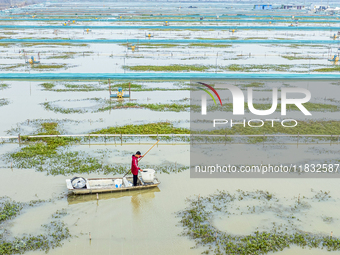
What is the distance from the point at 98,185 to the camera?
10422 millimetres

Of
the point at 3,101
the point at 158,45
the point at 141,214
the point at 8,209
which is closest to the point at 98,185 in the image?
the point at 141,214

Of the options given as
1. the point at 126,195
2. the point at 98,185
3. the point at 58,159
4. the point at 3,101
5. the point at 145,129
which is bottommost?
the point at 126,195

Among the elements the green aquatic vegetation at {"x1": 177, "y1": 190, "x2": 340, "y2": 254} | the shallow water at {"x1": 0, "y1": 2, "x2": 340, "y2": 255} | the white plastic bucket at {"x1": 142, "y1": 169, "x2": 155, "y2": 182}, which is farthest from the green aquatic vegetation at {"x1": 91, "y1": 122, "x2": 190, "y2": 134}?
the green aquatic vegetation at {"x1": 177, "y1": 190, "x2": 340, "y2": 254}

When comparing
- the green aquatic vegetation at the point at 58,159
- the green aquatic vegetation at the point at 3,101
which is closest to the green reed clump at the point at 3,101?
the green aquatic vegetation at the point at 3,101

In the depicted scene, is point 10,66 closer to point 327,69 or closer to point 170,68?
point 170,68

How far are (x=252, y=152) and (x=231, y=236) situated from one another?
520cm

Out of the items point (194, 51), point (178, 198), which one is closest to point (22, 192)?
point (178, 198)

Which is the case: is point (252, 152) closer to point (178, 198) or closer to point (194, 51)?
point (178, 198)

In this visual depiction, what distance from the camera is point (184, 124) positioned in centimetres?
1595

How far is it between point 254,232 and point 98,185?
4.19 m

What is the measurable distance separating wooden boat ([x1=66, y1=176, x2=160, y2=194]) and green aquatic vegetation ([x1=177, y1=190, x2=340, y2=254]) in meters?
1.28

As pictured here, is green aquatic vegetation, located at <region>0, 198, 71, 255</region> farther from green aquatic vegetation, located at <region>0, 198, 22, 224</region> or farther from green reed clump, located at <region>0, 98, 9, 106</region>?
green reed clump, located at <region>0, 98, 9, 106</region>

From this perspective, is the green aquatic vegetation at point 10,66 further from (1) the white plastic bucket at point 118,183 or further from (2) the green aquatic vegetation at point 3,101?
(1) the white plastic bucket at point 118,183

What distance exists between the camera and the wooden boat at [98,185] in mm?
9898
